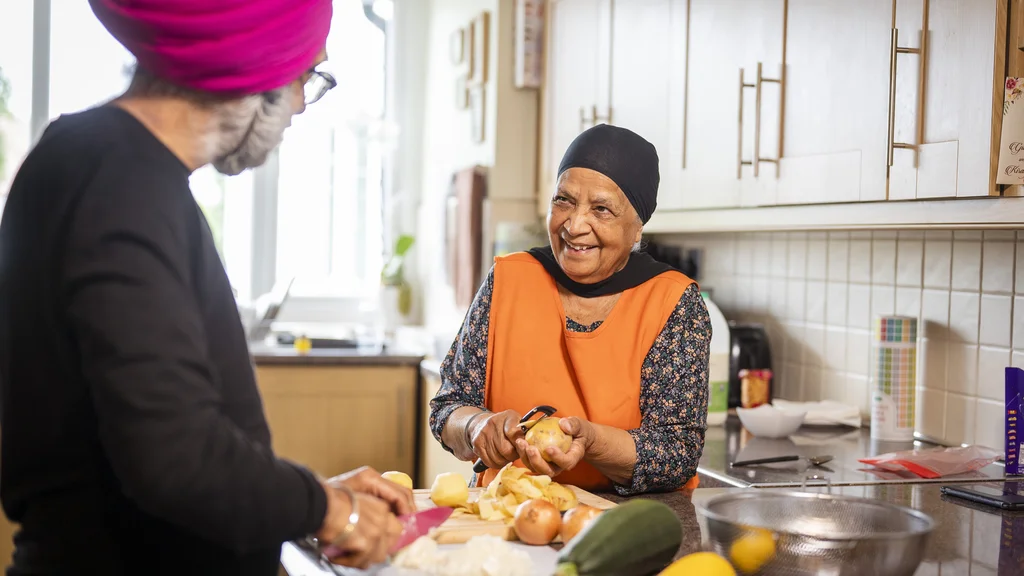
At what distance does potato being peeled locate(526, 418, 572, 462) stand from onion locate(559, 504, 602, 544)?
0.57 ft

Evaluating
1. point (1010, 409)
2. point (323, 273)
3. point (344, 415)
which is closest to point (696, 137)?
point (1010, 409)

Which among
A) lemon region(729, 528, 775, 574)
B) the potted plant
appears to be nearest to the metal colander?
lemon region(729, 528, 775, 574)

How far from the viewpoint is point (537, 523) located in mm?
1189

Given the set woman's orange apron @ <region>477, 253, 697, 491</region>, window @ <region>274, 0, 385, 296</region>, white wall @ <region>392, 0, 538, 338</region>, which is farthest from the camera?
window @ <region>274, 0, 385, 296</region>

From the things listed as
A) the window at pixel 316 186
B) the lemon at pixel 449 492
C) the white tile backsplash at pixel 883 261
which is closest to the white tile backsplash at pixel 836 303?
the white tile backsplash at pixel 883 261

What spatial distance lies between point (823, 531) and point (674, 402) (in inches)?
17.0

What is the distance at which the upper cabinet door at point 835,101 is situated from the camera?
5.60ft

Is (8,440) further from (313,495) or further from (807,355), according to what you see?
(807,355)

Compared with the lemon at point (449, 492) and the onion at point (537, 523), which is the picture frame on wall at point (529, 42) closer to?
the lemon at point (449, 492)

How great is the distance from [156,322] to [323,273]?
384 centimetres

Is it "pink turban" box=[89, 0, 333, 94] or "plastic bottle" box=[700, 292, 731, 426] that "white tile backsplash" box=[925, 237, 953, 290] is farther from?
"pink turban" box=[89, 0, 333, 94]

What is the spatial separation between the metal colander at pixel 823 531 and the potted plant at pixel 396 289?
10.3ft

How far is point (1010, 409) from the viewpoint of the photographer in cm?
174

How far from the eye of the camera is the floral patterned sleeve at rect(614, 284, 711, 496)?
151 cm
